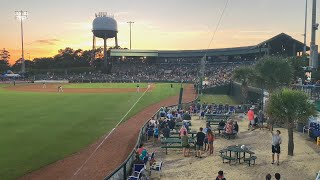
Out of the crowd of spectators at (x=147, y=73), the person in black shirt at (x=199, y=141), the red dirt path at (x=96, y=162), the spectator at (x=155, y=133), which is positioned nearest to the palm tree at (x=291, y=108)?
the person in black shirt at (x=199, y=141)

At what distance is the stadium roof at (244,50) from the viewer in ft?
220

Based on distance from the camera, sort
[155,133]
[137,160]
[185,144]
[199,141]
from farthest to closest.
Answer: [155,133]
[185,144]
[199,141]
[137,160]

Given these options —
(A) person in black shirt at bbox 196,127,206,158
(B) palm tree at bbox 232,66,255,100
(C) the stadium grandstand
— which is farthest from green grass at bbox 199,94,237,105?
(C) the stadium grandstand

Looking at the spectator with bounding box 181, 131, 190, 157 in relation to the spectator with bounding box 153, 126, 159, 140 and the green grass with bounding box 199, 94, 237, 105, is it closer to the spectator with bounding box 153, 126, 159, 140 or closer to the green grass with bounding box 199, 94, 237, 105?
the spectator with bounding box 153, 126, 159, 140

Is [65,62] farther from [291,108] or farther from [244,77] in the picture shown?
[291,108]

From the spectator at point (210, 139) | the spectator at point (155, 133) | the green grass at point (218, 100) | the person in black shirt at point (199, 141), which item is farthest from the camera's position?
the green grass at point (218, 100)

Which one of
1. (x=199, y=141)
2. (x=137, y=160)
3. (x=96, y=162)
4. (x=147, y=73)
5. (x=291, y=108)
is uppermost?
(x=147, y=73)

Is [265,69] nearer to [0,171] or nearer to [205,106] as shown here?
[205,106]

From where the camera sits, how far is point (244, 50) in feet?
338

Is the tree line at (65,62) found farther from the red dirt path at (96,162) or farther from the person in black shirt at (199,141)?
the person in black shirt at (199,141)

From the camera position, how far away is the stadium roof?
6712cm

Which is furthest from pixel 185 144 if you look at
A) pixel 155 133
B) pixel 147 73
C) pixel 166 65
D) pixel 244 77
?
pixel 166 65

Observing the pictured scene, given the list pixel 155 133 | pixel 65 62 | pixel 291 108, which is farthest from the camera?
pixel 65 62

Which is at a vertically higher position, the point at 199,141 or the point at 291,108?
the point at 291,108
